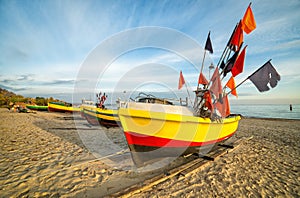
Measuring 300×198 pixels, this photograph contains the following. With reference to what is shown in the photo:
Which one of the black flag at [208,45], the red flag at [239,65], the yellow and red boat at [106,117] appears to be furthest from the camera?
the yellow and red boat at [106,117]

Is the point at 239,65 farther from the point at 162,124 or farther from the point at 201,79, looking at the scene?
the point at 162,124

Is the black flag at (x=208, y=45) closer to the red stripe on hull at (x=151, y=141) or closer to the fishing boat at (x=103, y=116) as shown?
the red stripe on hull at (x=151, y=141)

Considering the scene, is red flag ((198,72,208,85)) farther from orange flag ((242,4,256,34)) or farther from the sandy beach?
the sandy beach

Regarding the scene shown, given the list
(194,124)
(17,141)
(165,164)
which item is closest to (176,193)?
(165,164)

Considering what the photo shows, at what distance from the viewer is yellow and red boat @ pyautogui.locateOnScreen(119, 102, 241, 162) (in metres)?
4.24

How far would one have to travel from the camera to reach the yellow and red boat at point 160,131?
4.24m

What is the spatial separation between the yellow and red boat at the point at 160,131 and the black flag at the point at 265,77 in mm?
3180

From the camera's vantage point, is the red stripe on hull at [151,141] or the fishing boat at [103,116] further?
the fishing boat at [103,116]

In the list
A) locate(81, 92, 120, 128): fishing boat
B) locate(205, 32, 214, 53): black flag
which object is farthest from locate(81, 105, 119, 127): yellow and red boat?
locate(205, 32, 214, 53): black flag

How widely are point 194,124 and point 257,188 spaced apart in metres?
2.15

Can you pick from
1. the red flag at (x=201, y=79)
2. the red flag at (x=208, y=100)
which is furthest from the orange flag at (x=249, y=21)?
the red flag at (x=208, y=100)

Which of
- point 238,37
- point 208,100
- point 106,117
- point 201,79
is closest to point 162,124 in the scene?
point 208,100

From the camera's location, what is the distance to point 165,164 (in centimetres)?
496

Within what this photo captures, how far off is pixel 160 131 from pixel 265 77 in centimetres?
526
